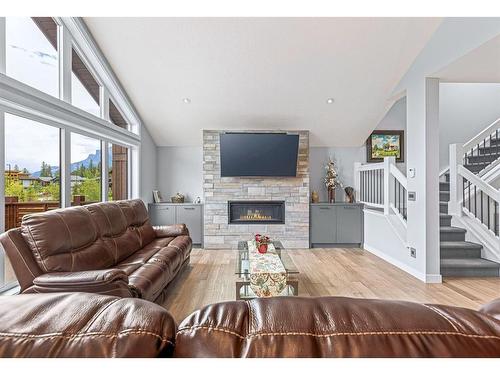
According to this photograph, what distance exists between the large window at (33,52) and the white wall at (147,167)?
240 centimetres

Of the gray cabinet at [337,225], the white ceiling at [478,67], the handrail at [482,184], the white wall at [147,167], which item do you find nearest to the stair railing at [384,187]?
the gray cabinet at [337,225]

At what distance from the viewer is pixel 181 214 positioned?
5840 mm

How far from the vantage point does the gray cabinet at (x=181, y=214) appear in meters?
5.82

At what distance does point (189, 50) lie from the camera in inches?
159

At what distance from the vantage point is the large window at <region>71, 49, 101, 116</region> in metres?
3.70

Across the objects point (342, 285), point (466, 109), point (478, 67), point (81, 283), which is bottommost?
point (342, 285)

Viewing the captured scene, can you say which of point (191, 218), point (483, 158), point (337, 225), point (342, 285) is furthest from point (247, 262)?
point (483, 158)

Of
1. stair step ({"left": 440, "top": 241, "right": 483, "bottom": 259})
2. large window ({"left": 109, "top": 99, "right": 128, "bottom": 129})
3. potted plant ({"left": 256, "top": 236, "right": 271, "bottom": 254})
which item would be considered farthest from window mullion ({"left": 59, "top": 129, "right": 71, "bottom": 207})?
stair step ({"left": 440, "top": 241, "right": 483, "bottom": 259})

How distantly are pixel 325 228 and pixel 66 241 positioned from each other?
14.8ft

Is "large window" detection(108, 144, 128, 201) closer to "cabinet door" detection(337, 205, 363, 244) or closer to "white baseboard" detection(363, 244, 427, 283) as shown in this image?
"cabinet door" detection(337, 205, 363, 244)

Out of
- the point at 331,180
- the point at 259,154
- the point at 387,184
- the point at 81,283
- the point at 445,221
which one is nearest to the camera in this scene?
the point at 81,283

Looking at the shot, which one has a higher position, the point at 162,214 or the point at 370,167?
the point at 370,167

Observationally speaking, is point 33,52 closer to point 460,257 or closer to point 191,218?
point 191,218

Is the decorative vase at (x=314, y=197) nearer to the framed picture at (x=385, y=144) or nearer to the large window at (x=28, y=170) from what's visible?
the framed picture at (x=385, y=144)
